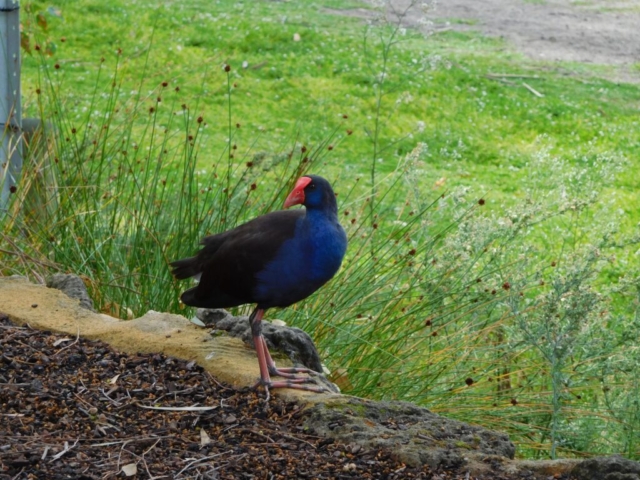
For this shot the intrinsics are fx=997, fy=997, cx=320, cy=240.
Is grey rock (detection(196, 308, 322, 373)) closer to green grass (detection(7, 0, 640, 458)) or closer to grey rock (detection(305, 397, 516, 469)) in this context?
green grass (detection(7, 0, 640, 458))

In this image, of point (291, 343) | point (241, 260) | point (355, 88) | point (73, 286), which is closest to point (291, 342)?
point (291, 343)

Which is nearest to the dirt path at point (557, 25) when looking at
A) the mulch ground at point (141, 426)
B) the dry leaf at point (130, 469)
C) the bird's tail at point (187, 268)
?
the bird's tail at point (187, 268)

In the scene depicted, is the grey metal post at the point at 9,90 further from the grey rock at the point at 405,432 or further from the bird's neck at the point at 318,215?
the grey rock at the point at 405,432

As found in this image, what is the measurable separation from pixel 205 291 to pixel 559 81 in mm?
10103

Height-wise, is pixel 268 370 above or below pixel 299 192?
below

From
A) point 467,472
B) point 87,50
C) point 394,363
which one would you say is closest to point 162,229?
point 394,363

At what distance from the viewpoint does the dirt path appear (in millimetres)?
14463

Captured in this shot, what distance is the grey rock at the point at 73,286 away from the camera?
468 cm

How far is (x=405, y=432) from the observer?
3479mm

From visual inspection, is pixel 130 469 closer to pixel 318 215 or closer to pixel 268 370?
pixel 268 370

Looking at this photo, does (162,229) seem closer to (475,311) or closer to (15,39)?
(15,39)

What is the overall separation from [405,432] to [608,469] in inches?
27.2

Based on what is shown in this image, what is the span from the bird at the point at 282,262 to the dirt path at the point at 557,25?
1059 cm

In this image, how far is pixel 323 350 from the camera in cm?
495
